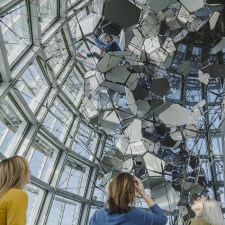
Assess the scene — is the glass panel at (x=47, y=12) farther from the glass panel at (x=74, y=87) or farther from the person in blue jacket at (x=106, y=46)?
the person in blue jacket at (x=106, y=46)

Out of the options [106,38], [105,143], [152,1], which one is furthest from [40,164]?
[152,1]

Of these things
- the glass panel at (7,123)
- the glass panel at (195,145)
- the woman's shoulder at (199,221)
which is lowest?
the woman's shoulder at (199,221)

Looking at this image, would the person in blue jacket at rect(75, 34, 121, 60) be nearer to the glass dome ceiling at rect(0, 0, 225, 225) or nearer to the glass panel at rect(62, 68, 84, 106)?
the glass dome ceiling at rect(0, 0, 225, 225)

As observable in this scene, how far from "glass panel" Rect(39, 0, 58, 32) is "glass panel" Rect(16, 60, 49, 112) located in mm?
822

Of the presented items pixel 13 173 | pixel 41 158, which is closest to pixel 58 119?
pixel 41 158

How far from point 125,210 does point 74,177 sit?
7.29 metres

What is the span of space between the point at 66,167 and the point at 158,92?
5195 millimetres

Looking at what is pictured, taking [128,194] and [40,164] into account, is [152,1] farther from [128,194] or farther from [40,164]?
[40,164]

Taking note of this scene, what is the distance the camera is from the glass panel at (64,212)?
7290 millimetres

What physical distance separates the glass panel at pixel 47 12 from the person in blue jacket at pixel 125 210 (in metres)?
5.23

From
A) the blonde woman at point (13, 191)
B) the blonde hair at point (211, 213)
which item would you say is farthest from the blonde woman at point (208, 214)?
the blonde woman at point (13, 191)

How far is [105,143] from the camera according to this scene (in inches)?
371

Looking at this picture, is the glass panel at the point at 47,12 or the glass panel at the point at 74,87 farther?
the glass panel at the point at 74,87

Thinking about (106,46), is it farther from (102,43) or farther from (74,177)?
(74,177)
